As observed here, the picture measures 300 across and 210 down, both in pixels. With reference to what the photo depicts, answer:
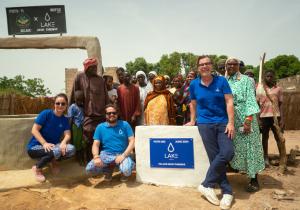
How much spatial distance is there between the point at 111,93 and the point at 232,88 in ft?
7.83

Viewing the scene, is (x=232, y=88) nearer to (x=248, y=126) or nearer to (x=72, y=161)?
(x=248, y=126)

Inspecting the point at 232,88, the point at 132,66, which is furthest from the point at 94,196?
the point at 132,66

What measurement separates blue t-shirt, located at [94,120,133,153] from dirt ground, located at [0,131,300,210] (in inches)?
21.1

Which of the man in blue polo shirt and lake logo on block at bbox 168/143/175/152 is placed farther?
lake logo on block at bbox 168/143/175/152

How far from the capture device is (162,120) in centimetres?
481

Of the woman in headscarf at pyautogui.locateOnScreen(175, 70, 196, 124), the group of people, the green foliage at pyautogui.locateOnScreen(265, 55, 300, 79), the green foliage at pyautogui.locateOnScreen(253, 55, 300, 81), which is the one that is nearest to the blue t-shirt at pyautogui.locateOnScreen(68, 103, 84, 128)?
the group of people

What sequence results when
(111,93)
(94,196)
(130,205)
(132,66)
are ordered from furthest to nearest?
(132,66) → (111,93) → (94,196) → (130,205)

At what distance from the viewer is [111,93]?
218 inches

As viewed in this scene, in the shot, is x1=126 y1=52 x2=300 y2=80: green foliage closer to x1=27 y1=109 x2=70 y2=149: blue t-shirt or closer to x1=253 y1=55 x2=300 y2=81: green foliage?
x1=253 y1=55 x2=300 y2=81: green foliage

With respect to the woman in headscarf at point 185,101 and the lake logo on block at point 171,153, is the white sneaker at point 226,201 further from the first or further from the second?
the woman in headscarf at point 185,101

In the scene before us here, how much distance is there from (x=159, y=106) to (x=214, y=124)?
126cm

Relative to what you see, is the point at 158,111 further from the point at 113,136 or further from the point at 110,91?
the point at 110,91

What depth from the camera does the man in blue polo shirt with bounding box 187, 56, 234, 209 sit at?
11.7 ft

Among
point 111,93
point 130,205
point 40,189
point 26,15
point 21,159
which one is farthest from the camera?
point 26,15
